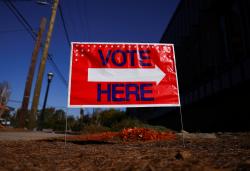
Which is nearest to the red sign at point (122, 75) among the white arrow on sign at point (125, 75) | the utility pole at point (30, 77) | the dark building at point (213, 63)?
the white arrow on sign at point (125, 75)

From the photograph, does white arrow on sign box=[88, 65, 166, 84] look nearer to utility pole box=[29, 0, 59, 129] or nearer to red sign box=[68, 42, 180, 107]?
red sign box=[68, 42, 180, 107]

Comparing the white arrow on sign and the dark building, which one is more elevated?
the dark building

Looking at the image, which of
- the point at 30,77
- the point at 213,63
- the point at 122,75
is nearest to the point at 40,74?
the point at 30,77

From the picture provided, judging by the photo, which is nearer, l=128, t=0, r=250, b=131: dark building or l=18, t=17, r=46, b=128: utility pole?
l=128, t=0, r=250, b=131: dark building

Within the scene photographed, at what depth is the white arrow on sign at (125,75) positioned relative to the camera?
4262mm

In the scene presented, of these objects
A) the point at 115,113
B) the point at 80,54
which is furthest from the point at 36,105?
the point at 115,113

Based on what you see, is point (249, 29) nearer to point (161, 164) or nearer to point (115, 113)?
point (161, 164)

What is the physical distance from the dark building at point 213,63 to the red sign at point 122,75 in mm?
7254

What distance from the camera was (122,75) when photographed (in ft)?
14.1

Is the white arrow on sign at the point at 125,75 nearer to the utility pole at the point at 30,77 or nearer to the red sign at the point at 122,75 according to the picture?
the red sign at the point at 122,75

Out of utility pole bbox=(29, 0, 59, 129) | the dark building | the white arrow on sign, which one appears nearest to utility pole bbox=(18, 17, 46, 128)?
utility pole bbox=(29, 0, 59, 129)

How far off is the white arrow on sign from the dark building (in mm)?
7403

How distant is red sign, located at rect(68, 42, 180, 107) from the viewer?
412 centimetres

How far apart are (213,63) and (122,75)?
37.9 feet
